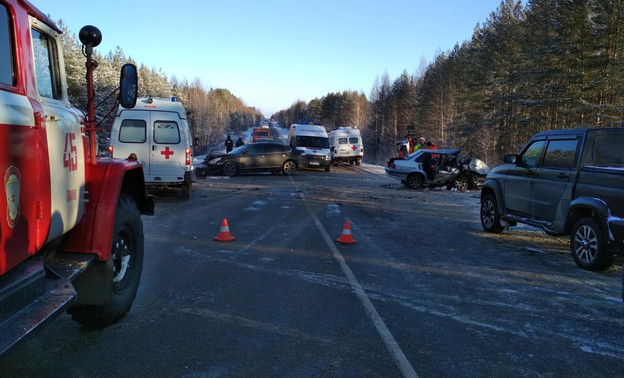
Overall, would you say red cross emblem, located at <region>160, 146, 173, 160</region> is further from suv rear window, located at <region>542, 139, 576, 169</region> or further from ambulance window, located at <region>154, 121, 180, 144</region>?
suv rear window, located at <region>542, 139, 576, 169</region>

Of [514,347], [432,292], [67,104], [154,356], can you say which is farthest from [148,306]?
[514,347]

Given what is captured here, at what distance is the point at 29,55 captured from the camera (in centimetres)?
298

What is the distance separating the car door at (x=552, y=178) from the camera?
7.19 meters

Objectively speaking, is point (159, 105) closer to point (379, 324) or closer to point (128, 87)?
point (128, 87)

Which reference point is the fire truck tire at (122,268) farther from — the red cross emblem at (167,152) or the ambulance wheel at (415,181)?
the ambulance wheel at (415,181)

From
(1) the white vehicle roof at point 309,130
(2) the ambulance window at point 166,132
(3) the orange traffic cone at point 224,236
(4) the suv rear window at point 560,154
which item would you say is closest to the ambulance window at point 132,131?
(2) the ambulance window at point 166,132

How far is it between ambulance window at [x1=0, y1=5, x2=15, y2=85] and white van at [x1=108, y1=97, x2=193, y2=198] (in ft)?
33.4

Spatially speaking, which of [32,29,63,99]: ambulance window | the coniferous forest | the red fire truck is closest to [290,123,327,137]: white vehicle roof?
the coniferous forest

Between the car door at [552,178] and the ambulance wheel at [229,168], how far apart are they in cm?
1556

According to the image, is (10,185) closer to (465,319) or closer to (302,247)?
(465,319)

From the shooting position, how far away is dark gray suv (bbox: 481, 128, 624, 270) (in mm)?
6207

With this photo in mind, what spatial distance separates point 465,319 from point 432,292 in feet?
2.83

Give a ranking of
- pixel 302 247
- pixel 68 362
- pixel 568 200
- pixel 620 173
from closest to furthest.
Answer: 1. pixel 68 362
2. pixel 620 173
3. pixel 568 200
4. pixel 302 247

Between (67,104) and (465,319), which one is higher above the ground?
(67,104)
